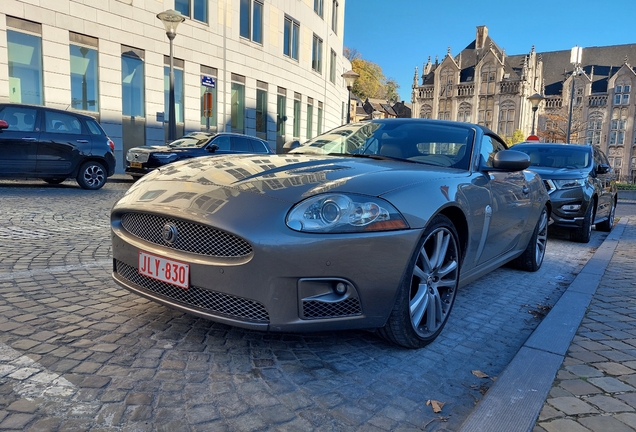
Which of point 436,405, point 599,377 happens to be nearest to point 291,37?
point 599,377

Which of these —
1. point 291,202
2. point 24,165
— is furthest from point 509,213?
point 24,165

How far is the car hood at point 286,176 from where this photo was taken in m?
2.47

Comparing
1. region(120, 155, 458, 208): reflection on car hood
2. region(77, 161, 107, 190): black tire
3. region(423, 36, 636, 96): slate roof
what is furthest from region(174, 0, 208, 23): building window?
Answer: region(423, 36, 636, 96): slate roof

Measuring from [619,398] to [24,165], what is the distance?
10.7 meters

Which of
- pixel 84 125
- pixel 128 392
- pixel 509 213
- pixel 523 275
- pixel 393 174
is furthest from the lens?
pixel 84 125

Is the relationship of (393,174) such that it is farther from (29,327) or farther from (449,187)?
(29,327)

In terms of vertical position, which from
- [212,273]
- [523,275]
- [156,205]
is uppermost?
[156,205]

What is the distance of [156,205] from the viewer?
8.48 ft

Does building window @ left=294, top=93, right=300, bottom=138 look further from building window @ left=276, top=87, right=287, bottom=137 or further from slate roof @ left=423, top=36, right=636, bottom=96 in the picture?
slate roof @ left=423, top=36, right=636, bottom=96

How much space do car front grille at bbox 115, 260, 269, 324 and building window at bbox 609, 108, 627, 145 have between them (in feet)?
262

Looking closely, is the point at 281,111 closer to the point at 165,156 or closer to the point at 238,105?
the point at 238,105

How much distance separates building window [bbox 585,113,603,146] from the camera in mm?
69562

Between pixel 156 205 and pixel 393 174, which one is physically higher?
pixel 393 174

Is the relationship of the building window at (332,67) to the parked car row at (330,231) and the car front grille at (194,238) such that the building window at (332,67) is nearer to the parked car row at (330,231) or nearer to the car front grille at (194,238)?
the parked car row at (330,231)
